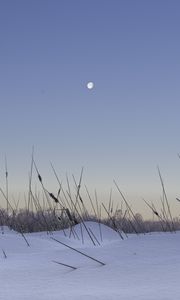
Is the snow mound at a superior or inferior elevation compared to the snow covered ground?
superior

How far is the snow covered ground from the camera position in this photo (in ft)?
3.94

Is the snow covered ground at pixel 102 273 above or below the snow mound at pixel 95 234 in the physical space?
below

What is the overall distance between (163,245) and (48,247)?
2.27 feet

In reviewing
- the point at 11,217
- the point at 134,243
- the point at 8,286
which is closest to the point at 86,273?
the point at 8,286

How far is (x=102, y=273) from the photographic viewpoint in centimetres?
150

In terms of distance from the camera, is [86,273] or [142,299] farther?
[86,273]

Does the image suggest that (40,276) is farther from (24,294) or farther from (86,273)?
(24,294)

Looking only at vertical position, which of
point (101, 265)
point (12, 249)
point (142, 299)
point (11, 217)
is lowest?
point (142, 299)

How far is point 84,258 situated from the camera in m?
1.90

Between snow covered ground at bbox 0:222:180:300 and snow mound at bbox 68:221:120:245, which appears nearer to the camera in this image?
snow covered ground at bbox 0:222:180:300

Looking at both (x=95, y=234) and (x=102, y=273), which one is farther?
(x=95, y=234)

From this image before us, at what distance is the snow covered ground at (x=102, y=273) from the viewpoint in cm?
120

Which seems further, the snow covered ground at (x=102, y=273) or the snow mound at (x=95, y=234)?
the snow mound at (x=95, y=234)

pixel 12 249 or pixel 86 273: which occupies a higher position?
pixel 12 249
